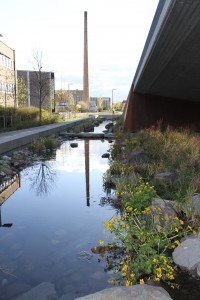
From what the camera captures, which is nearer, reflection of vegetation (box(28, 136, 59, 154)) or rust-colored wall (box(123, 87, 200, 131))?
reflection of vegetation (box(28, 136, 59, 154))

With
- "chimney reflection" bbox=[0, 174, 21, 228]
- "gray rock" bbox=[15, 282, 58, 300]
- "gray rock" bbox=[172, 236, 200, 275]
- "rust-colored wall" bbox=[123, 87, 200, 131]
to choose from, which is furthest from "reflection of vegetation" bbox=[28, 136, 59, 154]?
"gray rock" bbox=[172, 236, 200, 275]

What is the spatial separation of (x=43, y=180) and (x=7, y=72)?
38.5 metres

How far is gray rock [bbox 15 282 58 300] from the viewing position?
4.08 m

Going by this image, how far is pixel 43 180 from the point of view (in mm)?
11008

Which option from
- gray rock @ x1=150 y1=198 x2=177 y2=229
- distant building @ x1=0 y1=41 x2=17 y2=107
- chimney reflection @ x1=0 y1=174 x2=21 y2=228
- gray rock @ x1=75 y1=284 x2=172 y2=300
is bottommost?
chimney reflection @ x1=0 y1=174 x2=21 y2=228

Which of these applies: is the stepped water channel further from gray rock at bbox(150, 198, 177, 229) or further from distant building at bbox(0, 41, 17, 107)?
distant building at bbox(0, 41, 17, 107)

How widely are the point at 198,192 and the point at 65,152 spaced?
36.6 feet

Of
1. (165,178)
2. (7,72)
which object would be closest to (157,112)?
(165,178)

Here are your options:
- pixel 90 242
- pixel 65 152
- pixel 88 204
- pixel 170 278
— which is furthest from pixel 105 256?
pixel 65 152

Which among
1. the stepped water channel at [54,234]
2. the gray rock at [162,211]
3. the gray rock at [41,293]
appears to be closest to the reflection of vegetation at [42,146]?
the stepped water channel at [54,234]

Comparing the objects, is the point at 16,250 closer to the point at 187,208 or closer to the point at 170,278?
the point at 170,278

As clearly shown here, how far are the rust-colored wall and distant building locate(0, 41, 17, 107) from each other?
2537 cm

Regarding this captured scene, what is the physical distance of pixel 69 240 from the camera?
590cm

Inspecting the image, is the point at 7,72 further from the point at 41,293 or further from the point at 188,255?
the point at 188,255
